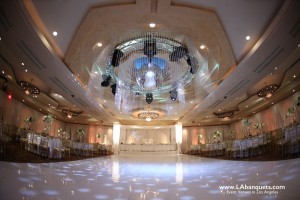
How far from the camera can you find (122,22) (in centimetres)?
577

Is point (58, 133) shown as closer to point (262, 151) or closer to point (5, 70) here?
point (5, 70)

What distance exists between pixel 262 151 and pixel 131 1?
29.4 feet

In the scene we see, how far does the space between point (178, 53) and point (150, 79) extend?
185 centimetres

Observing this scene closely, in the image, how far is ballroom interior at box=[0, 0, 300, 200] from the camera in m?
3.02

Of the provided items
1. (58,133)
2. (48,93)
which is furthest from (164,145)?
(48,93)

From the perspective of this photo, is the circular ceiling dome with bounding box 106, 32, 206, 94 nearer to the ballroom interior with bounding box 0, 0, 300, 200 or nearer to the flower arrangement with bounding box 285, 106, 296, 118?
the ballroom interior with bounding box 0, 0, 300, 200

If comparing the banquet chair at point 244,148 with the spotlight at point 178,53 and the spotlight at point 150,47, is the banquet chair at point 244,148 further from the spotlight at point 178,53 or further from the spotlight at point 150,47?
the spotlight at point 150,47

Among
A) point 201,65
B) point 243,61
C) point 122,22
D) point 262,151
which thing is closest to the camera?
point 122,22

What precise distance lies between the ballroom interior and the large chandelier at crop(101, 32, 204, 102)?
0.05 meters

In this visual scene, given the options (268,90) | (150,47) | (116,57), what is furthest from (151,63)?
(268,90)

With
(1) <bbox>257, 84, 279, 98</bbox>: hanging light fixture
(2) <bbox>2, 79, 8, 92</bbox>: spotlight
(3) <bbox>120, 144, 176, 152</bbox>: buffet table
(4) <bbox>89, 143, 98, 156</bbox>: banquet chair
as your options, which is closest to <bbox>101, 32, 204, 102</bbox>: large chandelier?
(1) <bbox>257, 84, 279, 98</bbox>: hanging light fixture

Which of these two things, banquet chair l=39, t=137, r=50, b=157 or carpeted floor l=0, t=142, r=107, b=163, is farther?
banquet chair l=39, t=137, r=50, b=157

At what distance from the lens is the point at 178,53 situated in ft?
23.8

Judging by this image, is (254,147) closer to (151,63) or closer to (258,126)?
(258,126)
